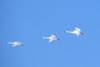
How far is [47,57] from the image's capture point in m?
1.47

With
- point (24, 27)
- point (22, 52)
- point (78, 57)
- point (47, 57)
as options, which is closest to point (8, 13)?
point (24, 27)

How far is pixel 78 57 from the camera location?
1.43 meters

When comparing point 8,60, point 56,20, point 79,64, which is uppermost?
point 56,20

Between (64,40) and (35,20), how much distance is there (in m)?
0.23

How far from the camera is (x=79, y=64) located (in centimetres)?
143

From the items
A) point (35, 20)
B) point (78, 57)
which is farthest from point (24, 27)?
point (78, 57)

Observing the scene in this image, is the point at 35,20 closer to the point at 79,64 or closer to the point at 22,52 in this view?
the point at 22,52

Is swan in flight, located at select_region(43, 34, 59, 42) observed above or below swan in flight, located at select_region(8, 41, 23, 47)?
below

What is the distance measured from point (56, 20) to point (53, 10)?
0.22 ft

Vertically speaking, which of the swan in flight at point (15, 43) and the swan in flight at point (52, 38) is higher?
the swan in flight at point (15, 43)

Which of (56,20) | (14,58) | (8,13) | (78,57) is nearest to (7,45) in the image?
(14,58)

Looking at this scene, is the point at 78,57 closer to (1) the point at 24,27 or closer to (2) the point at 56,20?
(2) the point at 56,20

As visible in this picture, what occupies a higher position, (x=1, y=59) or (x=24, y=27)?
(x=24, y=27)

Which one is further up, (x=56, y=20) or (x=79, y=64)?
(x=56, y=20)
